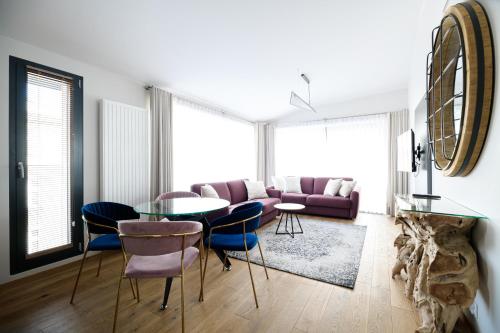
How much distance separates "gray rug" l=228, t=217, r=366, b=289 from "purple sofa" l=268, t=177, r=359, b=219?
0.61m

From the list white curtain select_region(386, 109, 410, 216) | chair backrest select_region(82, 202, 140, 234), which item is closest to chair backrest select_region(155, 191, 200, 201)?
chair backrest select_region(82, 202, 140, 234)

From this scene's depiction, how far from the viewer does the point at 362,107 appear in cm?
502

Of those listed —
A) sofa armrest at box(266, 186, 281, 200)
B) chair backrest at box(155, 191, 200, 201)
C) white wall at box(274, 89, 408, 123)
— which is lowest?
sofa armrest at box(266, 186, 281, 200)

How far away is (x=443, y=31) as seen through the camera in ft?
4.66

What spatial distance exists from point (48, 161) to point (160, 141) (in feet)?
4.44

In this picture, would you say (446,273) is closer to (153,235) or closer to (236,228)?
(236,228)

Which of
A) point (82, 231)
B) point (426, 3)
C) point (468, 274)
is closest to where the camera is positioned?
point (468, 274)

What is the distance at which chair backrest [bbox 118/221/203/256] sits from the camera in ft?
4.14

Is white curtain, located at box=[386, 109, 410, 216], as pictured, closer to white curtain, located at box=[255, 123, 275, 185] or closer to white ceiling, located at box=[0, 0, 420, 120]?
white ceiling, located at box=[0, 0, 420, 120]

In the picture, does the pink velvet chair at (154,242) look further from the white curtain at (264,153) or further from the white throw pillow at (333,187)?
the white curtain at (264,153)

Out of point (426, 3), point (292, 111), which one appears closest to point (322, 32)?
point (426, 3)

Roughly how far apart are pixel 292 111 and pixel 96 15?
15.8 feet

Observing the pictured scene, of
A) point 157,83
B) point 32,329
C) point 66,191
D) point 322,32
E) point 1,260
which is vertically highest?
point 322,32

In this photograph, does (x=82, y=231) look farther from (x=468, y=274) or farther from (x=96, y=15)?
(x=468, y=274)
